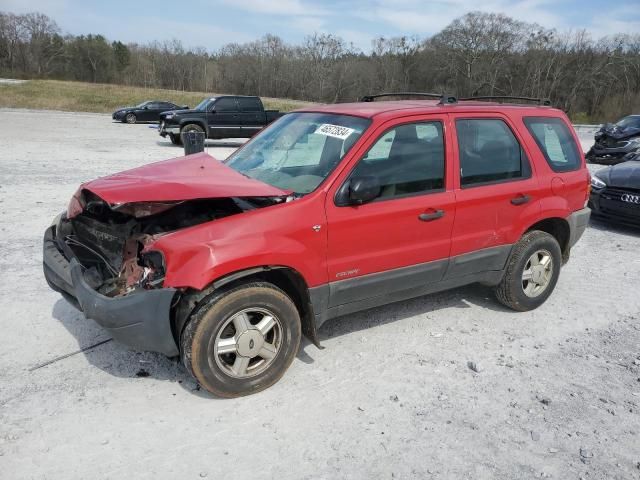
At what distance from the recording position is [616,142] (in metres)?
15.6

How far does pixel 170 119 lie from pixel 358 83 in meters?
59.9

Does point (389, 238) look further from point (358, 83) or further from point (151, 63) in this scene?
point (151, 63)

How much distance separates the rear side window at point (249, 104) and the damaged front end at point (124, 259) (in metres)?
15.2

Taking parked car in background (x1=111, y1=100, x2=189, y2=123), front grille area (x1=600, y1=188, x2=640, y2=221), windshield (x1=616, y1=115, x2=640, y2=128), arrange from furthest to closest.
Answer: parked car in background (x1=111, y1=100, x2=189, y2=123) < windshield (x1=616, y1=115, x2=640, y2=128) < front grille area (x1=600, y1=188, x2=640, y2=221)

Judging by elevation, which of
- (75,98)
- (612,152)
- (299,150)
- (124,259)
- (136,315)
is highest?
(75,98)

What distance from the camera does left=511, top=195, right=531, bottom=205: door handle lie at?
4.22 m

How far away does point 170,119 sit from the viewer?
16938 mm

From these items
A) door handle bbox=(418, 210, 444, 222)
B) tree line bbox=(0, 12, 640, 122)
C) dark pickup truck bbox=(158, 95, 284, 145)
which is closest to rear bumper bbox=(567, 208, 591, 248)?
door handle bbox=(418, 210, 444, 222)

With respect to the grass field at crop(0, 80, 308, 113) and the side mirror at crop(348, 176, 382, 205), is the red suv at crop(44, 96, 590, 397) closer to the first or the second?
the side mirror at crop(348, 176, 382, 205)

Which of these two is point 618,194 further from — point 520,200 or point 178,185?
point 178,185

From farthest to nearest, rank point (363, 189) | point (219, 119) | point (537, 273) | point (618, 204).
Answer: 1. point (219, 119)
2. point (618, 204)
3. point (537, 273)
4. point (363, 189)

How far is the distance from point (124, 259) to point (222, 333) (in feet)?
2.82

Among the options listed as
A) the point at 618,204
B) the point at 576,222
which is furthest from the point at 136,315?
the point at 618,204

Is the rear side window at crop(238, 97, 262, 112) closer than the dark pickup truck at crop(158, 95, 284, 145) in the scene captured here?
No
